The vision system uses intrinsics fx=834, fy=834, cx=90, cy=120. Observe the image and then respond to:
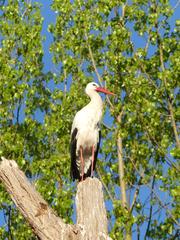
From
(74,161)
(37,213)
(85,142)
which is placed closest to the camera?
(37,213)

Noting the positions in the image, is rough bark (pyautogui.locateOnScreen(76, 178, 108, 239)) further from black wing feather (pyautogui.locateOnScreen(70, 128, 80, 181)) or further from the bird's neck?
the bird's neck

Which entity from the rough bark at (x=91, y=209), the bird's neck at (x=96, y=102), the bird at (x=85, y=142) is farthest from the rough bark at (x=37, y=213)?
the bird's neck at (x=96, y=102)

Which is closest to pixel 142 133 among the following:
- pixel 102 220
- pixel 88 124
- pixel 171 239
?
pixel 171 239

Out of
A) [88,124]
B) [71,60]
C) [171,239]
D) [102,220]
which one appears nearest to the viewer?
[102,220]

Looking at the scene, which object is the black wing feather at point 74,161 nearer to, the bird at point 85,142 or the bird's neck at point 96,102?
the bird at point 85,142

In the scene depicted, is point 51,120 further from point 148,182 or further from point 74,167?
point 74,167

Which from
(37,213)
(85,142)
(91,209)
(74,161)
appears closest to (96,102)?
(85,142)

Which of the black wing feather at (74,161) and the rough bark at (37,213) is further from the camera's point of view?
the black wing feather at (74,161)

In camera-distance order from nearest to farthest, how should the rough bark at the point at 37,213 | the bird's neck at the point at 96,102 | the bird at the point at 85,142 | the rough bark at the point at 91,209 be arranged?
the rough bark at the point at 37,213 < the rough bark at the point at 91,209 < the bird at the point at 85,142 < the bird's neck at the point at 96,102

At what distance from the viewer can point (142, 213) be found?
22766 mm

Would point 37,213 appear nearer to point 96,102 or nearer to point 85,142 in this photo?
point 85,142

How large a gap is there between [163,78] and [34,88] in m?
5.24

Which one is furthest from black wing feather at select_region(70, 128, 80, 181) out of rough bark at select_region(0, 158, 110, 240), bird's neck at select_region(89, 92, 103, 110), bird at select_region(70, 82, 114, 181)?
rough bark at select_region(0, 158, 110, 240)

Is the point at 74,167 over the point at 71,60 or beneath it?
beneath
